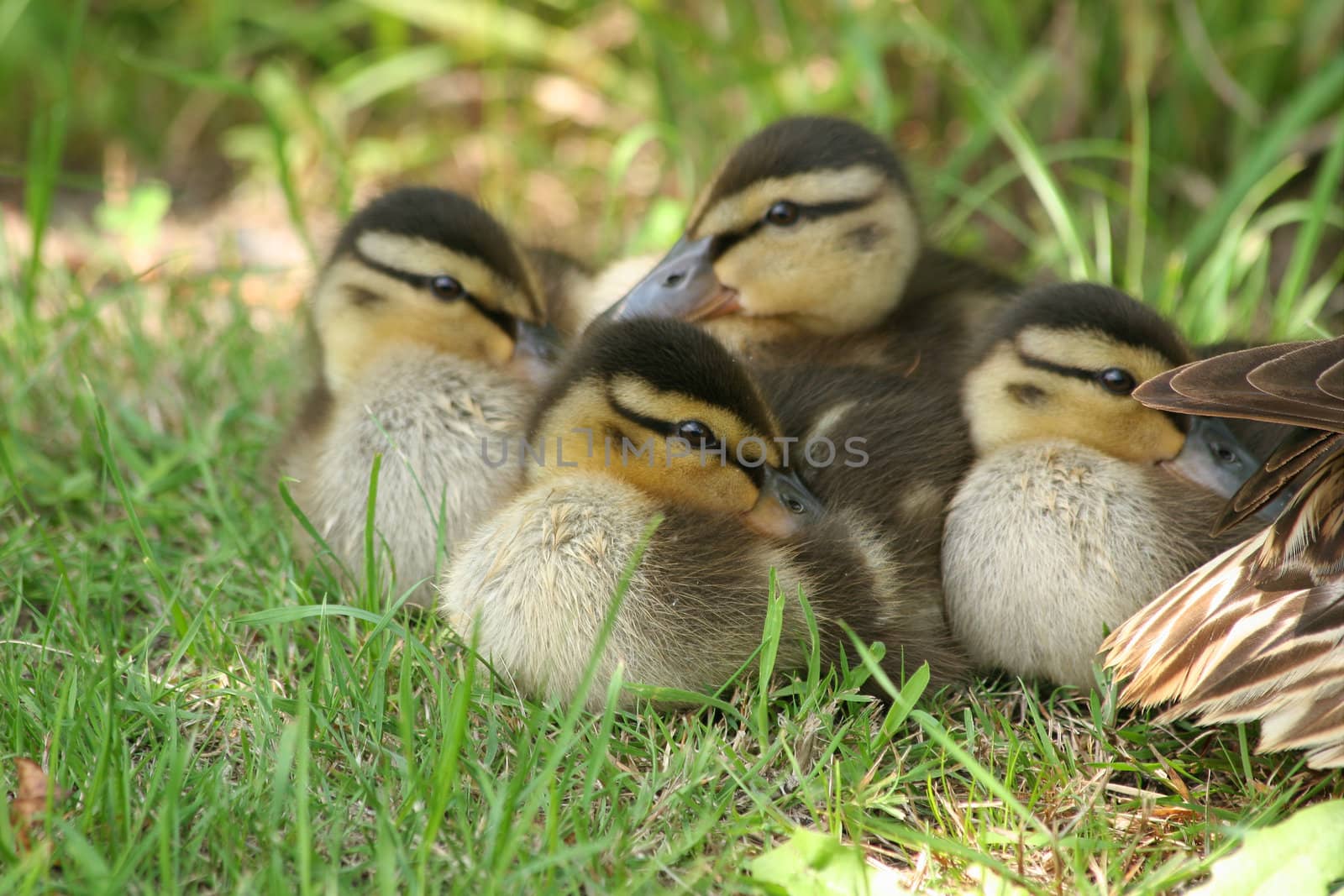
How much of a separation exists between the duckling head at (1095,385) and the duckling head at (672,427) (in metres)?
0.46

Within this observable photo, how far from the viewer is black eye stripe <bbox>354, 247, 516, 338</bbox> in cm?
284

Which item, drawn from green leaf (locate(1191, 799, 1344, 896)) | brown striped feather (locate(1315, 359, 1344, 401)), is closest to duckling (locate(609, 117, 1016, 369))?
brown striped feather (locate(1315, 359, 1344, 401))

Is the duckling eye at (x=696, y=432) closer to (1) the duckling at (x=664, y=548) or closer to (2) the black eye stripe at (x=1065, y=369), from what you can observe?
(1) the duckling at (x=664, y=548)

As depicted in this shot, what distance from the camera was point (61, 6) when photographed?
5.48 m

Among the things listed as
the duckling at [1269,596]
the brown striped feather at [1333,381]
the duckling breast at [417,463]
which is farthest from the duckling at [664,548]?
the brown striped feather at [1333,381]

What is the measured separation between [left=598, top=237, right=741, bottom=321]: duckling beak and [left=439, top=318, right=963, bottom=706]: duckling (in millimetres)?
562

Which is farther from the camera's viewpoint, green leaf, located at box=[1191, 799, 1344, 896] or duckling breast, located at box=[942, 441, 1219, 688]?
duckling breast, located at box=[942, 441, 1219, 688]

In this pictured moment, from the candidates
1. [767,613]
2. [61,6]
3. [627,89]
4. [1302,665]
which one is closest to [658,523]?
[767,613]

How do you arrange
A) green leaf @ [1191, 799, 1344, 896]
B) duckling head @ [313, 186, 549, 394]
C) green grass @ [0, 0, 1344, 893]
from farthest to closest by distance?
duckling head @ [313, 186, 549, 394] < green grass @ [0, 0, 1344, 893] < green leaf @ [1191, 799, 1344, 896]

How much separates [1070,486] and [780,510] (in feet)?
1.70

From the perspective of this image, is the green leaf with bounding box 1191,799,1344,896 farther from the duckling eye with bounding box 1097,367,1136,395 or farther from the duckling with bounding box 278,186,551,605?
the duckling with bounding box 278,186,551,605

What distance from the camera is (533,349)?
2900 mm

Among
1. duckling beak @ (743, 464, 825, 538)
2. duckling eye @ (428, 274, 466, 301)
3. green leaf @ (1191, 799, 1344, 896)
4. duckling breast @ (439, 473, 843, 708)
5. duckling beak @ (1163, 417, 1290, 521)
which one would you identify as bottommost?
green leaf @ (1191, 799, 1344, 896)

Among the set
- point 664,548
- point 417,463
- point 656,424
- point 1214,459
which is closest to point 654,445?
point 656,424
